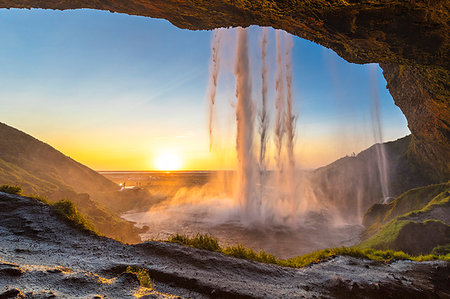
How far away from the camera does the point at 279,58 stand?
31.3 metres

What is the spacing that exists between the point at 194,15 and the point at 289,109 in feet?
79.0

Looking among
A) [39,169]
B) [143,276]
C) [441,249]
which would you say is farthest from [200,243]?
[39,169]

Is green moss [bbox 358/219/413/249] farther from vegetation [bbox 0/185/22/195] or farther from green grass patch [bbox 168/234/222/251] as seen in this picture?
vegetation [bbox 0/185/22/195]

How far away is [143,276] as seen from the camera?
4664 mm

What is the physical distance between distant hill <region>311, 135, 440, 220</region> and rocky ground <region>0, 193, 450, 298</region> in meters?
24.7

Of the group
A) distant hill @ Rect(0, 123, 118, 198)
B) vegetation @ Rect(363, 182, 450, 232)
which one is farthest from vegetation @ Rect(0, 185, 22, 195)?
Answer: vegetation @ Rect(363, 182, 450, 232)

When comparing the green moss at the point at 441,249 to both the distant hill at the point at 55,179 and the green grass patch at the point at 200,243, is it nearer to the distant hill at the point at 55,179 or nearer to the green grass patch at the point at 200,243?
the green grass patch at the point at 200,243

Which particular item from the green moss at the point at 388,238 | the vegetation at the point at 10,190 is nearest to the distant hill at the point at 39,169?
the vegetation at the point at 10,190

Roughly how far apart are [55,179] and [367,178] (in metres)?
49.3

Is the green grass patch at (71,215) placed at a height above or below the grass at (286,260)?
above

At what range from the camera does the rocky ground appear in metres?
3.91

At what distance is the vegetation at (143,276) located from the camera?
14.5 ft

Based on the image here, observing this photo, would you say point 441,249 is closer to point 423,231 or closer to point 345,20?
point 423,231

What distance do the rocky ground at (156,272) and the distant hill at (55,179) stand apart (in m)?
3.57
